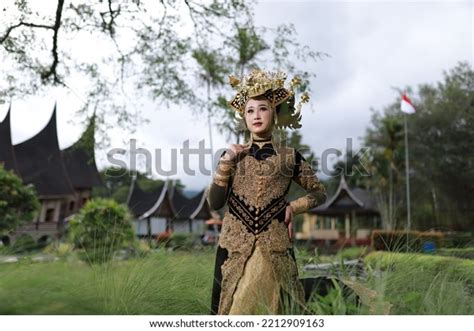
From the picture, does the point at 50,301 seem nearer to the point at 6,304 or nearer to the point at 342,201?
the point at 6,304

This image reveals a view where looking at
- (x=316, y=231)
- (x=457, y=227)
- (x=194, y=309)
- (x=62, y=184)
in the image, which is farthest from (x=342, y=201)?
(x=194, y=309)

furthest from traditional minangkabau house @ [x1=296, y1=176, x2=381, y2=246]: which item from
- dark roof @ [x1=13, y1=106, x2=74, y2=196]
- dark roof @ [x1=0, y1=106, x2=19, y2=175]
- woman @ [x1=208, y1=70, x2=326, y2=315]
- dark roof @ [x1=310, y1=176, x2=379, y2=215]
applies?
woman @ [x1=208, y1=70, x2=326, y2=315]

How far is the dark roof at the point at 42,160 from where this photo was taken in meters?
16.3

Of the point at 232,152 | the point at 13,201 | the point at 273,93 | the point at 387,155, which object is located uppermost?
the point at 387,155

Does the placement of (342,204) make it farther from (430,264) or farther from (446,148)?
(430,264)

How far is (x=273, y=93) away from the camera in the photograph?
2824 mm

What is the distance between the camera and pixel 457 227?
58.9ft

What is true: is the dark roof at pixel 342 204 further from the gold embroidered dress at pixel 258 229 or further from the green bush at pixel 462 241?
the gold embroidered dress at pixel 258 229

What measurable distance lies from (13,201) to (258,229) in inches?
419

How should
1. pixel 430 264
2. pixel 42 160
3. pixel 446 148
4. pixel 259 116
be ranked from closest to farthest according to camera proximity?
pixel 259 116, pixel 430 264, pixel 42 160, pixel 446 148

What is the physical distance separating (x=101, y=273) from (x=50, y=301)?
0.59 m

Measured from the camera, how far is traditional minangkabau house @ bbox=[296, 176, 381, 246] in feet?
72.4

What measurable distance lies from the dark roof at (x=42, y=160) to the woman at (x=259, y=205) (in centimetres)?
1400

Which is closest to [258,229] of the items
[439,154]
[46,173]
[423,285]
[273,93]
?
[273,93]
